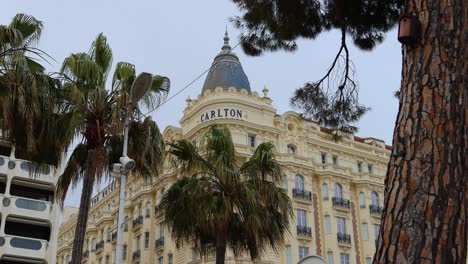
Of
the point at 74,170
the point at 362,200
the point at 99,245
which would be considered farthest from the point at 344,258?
the point at 74,170

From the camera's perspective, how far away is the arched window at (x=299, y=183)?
1660 inches

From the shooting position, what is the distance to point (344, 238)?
43000 millimetres

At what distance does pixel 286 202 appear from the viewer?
17672 mm

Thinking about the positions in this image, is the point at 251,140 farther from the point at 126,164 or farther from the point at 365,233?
the point at 126,164

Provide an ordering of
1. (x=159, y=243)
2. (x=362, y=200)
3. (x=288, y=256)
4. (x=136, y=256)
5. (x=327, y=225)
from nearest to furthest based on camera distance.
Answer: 1. (x=288, y=256)
2. (x=159, y=243)
3. (x=327, y=225)
4. (x=136, y=256)
5. (x=362, y=200)

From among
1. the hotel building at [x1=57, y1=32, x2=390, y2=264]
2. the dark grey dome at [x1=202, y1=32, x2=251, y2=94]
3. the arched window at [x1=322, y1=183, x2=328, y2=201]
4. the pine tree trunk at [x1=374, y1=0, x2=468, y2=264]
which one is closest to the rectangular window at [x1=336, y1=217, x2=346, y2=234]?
the hotel building at [x1=57, y1=32, x2=390, y2=264]

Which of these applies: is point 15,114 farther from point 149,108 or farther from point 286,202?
point 286,202

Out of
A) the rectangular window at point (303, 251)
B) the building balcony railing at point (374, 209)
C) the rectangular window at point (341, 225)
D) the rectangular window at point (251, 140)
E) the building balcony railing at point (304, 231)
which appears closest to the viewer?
the rectangular window at point (303, 251)

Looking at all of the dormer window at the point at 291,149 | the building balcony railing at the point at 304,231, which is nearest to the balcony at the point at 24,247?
the building balcony railing at the point at 304,231

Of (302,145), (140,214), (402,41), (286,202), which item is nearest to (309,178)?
(302,145)

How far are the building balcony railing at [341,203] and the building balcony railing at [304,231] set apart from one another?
343 centimetres

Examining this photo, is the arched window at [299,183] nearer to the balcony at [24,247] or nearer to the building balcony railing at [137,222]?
the building balcony railing at [137,222]

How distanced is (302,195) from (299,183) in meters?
1.00

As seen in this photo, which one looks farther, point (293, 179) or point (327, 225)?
point (327, 225)
